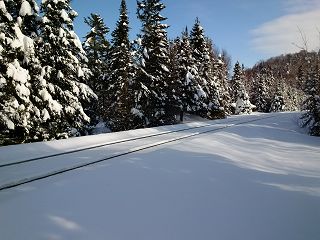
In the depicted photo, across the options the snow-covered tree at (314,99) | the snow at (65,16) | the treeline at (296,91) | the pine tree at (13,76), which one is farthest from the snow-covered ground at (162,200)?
the treeline at (296,91)

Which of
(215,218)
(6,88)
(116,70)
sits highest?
(116,70)

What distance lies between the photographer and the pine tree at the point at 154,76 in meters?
33.8

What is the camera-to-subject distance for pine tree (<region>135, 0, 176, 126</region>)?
33844mm

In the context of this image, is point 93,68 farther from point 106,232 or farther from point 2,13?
point 106,232

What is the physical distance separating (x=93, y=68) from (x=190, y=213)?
37.6 m

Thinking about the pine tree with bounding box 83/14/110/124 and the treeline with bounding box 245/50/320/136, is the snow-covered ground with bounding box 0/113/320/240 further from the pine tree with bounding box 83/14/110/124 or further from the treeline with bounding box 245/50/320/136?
the pine tree with bounding box 83/14/110/124

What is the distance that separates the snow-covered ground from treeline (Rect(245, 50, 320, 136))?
17.4 m

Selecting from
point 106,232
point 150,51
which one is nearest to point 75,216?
point 106,232

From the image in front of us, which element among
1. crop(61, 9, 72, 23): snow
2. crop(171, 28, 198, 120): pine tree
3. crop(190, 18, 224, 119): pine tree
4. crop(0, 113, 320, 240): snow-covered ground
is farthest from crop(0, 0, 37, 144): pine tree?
crop(190, 18, 224, 119): pine tree

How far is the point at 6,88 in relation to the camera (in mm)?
16562

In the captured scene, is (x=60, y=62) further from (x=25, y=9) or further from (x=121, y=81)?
(x=121, y=81)

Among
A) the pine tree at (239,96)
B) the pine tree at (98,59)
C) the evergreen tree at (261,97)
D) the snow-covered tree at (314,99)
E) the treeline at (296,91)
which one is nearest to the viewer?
the snow-covered tree at (314,99)

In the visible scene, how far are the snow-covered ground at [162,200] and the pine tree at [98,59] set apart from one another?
27.0 m

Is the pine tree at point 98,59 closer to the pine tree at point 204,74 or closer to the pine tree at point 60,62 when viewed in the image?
the pine tree at point 204,74
